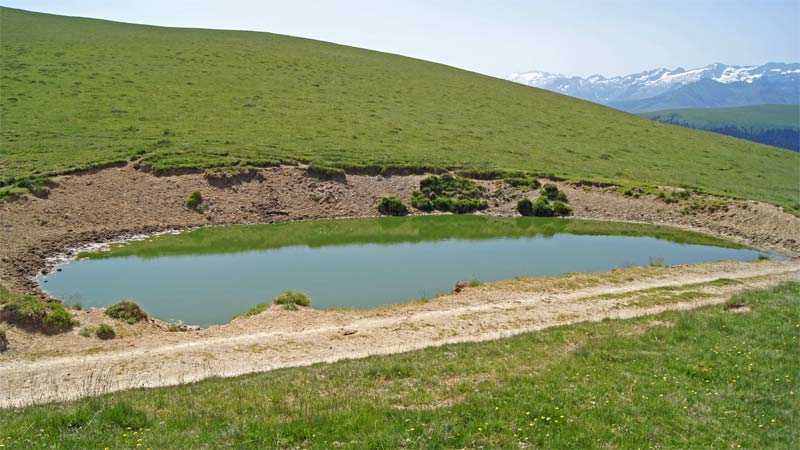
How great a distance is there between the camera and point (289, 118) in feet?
216

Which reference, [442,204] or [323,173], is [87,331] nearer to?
[323,173]

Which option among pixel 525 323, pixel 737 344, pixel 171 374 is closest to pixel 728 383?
pixel 737 344

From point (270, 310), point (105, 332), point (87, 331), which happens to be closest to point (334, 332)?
point (270, 310)

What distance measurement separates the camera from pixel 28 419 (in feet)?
34.4

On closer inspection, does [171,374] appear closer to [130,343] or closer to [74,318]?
[130,343]

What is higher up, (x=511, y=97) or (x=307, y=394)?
(x=511, y=97)

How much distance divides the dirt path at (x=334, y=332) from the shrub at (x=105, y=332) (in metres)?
0.43

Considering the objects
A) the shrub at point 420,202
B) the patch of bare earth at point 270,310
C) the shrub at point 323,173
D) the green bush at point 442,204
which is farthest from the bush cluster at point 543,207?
the shrub at point 323,173

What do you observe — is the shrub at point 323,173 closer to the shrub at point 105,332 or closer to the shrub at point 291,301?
the shrub at point 291,301

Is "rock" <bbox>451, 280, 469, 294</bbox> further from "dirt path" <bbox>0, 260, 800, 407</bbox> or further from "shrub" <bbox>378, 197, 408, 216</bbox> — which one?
"shrub" <bbox>378, 197, 408, 216</bbox>

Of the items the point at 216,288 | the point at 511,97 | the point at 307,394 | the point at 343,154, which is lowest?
the point at 216,288

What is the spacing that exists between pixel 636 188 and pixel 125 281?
44004 millimetres

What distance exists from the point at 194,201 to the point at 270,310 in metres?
22.3

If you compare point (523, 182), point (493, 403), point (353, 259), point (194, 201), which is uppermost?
point (523, 182)
